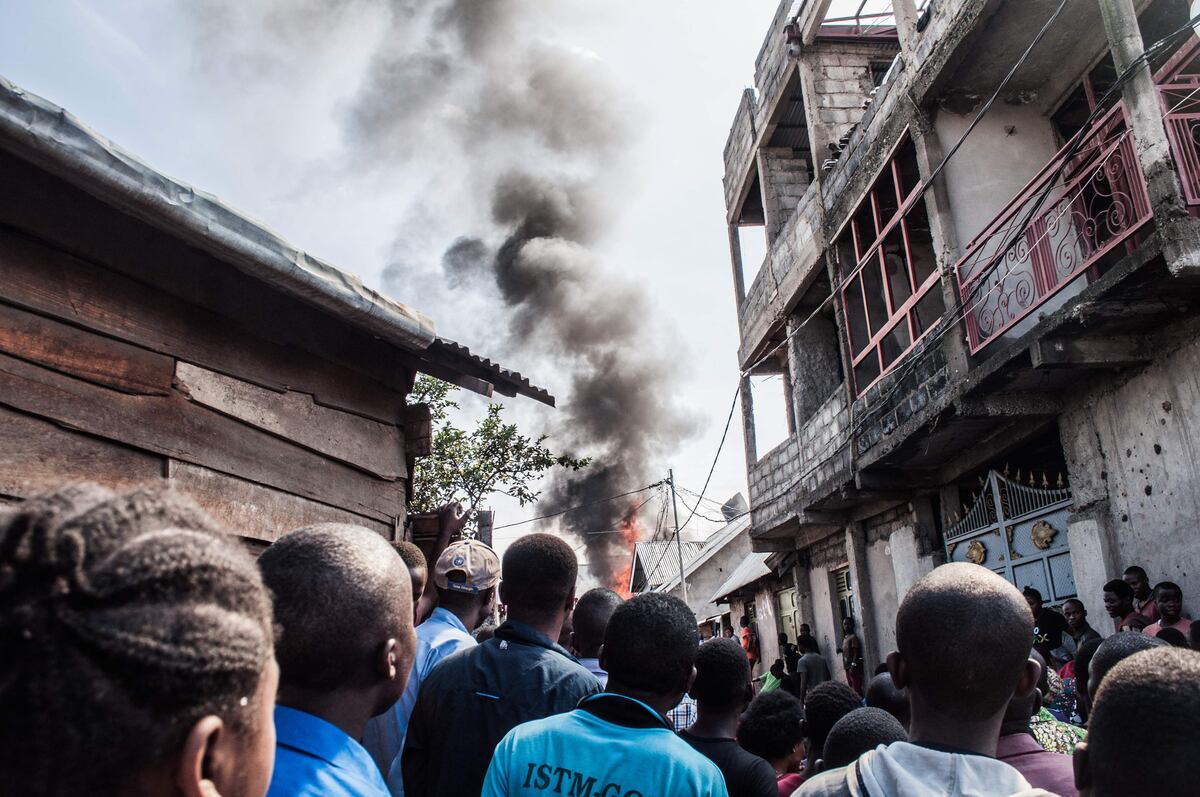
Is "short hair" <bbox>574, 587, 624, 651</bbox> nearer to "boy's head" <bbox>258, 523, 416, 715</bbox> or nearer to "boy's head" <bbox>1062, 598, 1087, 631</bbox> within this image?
"boy's head" <bbox>258, 523, 416, 715</bbox>

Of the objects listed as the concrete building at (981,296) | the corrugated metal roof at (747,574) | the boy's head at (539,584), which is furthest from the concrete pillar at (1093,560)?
the corrugated metal roof at (747,574)

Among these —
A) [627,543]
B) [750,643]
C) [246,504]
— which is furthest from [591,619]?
[627,543]

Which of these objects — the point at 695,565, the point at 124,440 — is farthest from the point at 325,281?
the point at 695,565

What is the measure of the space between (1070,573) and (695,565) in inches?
834

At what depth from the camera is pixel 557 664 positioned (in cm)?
243

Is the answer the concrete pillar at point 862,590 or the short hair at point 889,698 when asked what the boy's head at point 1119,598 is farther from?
the concrete pillar at point 862,590

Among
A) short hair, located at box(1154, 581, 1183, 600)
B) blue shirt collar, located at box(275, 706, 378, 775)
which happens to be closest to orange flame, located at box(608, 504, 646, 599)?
short hair, located at box(1154, 581, 1183, 600)

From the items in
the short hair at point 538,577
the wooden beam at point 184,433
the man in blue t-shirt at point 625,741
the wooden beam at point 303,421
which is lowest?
the man in blue t-shirt at point 625,741

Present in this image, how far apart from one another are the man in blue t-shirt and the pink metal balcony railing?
5.68 metres

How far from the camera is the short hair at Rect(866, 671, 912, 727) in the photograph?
3334 mm

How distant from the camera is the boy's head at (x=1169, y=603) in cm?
579

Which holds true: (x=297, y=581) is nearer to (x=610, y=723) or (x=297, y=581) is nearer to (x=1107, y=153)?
(x=610, y=723)

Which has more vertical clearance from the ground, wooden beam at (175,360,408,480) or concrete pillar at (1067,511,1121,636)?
wooden beam at (175,360,408,480)

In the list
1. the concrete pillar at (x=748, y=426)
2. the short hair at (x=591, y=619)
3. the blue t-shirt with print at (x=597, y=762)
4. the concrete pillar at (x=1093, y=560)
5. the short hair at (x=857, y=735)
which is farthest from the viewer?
the concrete pillar at (x=748, y=426)
